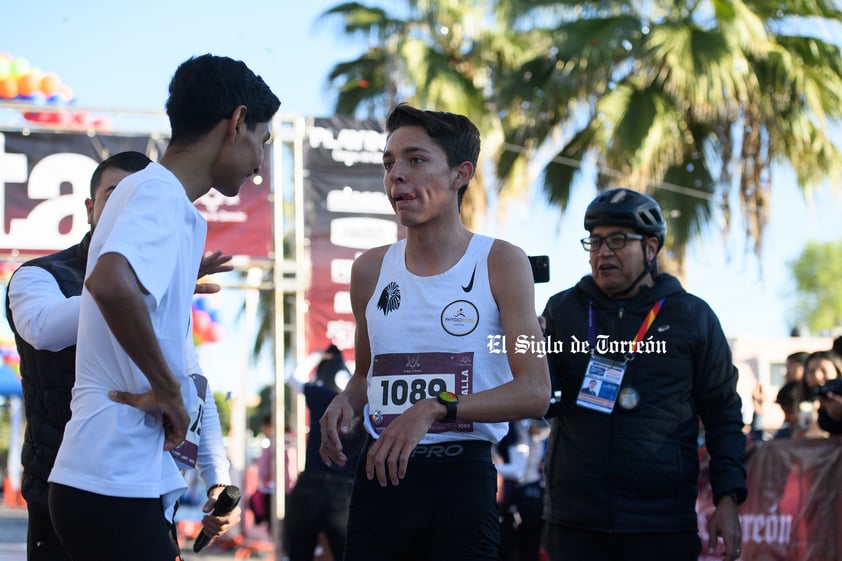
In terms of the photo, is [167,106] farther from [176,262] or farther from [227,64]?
[176,262]

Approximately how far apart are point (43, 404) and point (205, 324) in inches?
758

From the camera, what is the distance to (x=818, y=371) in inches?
296

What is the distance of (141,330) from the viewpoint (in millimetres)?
2471

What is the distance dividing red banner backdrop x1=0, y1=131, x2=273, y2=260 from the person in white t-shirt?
29.4 ft

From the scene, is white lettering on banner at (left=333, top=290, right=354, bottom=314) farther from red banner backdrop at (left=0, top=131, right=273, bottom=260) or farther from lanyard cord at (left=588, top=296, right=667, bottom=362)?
lanyard cord at (left=588, top=296, right=667, bottom=362)

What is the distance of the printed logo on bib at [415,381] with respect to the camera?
3.31 metres

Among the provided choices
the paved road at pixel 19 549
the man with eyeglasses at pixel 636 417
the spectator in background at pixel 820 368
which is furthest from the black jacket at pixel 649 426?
the paved road at pixel 19 549

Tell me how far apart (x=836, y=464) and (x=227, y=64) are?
230 inches

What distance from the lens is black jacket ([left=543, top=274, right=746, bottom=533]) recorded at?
409 cm

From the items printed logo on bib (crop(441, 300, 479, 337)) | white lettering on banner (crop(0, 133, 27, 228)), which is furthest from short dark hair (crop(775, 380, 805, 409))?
white lettering on banner (crop(0, 133, 27, 228))

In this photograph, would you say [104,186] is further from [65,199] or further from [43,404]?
[65,199]

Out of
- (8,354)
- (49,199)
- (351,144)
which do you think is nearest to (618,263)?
(351,144)

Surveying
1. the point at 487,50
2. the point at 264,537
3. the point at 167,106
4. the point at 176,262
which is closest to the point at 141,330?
the point at 176,262

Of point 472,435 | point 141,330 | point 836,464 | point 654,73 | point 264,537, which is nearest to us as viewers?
point 141,330
